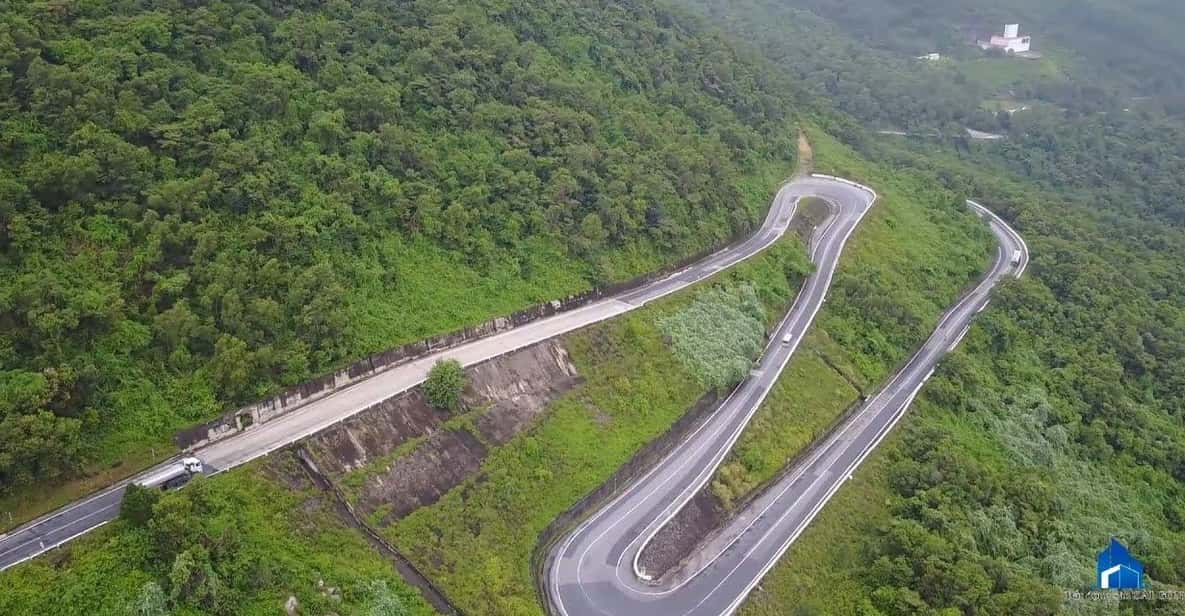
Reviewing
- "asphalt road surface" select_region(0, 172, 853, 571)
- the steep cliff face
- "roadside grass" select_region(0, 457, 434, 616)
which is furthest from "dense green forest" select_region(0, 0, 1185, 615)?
"asphalt road surface" select_region(0, 172, 853, 571)

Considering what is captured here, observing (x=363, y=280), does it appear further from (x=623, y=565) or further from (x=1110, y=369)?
(x=1110, y=369)

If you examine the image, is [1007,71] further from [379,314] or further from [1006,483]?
[379,314]

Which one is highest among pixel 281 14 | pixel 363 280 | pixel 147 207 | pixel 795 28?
pixel 281 14

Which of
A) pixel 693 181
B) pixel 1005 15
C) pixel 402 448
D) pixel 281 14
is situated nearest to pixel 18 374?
pixel 402 448

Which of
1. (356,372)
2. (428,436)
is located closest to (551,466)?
(428,436)

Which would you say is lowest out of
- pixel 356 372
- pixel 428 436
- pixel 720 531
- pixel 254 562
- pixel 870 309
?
pixel 720 531

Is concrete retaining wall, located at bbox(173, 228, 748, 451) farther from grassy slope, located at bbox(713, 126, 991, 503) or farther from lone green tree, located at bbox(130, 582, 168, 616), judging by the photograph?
grassy slope, located at bbox(713, 126, 991, 503)
